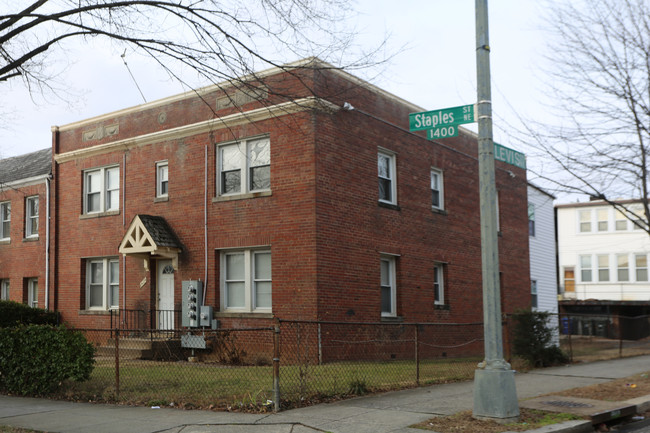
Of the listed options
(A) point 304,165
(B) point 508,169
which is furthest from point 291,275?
(B) point 508,169

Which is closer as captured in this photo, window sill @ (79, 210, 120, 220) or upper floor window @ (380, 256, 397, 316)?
upper floor window @ (380, 256, 397, 316)

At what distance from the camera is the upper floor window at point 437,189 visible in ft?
71.2

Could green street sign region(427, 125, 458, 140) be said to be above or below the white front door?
above

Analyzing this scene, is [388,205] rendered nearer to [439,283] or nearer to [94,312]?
[439,283]

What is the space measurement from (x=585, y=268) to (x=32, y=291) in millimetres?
34103

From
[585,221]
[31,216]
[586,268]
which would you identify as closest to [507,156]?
[31,216]

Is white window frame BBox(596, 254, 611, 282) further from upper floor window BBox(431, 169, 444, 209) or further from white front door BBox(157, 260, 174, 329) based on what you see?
white front door BBox(157, 260, 174, 329)

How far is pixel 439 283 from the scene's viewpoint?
71.1 feet

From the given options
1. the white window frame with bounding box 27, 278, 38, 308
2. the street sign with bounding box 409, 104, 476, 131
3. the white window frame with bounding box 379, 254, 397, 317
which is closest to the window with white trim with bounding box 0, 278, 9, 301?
the white window frame with bounding box 27, 278, 38, 308

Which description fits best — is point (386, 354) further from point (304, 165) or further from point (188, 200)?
point (188, 200)

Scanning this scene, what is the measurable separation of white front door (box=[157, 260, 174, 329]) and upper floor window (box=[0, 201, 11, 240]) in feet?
27.8

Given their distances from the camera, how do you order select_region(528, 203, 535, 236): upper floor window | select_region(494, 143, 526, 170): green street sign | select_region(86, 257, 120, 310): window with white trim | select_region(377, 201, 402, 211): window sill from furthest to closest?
select_region(528, 203, 535, 236): upper floor window < select_region(86, 257, 120, 310): window with white trim < select_region(377, 201, 402, 211): window sill < select_region(494, 143, 526, 170): green street sign

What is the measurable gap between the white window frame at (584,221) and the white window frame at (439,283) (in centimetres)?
2606

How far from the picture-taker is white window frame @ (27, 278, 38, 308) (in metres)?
23.8
